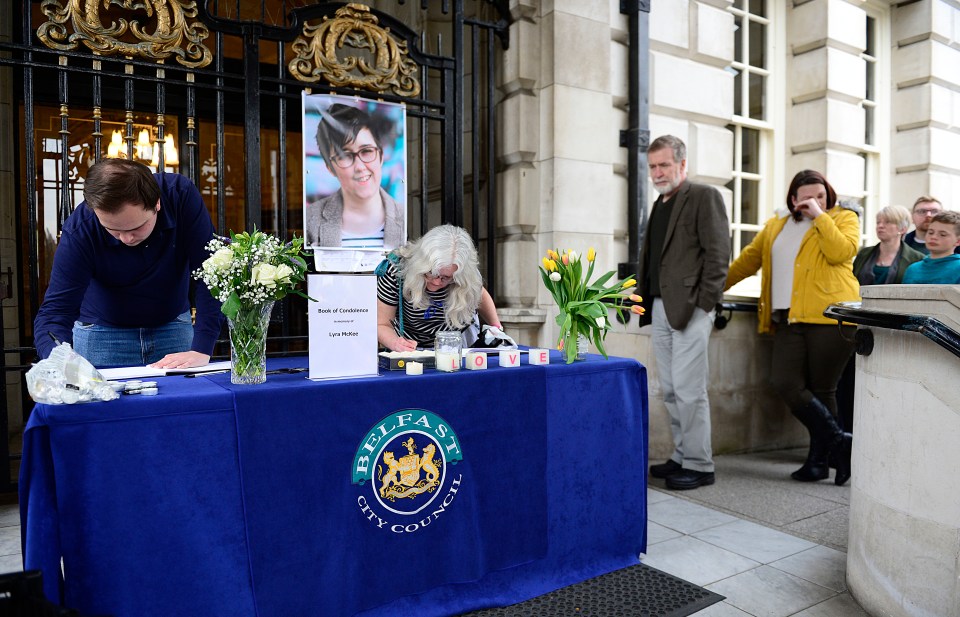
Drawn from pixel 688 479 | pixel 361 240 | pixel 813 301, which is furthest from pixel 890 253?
pixel 361 240

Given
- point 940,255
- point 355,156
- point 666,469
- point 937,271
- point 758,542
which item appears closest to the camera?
point 758,542

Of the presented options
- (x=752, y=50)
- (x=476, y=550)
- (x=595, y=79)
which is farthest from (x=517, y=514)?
(x=752, y=50)

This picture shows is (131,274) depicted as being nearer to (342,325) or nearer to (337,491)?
(342,325)

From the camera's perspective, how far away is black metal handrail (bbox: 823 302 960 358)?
2176mm

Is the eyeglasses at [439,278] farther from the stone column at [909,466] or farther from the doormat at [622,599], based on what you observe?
the stone column at [909,466]

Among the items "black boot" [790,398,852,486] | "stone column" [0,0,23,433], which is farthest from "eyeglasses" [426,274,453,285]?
"stone column" [0,0,23,433]

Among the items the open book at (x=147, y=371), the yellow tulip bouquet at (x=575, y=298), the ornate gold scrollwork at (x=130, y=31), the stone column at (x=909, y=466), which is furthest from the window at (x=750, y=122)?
the open book at (x=147, y=371)

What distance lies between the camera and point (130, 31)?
352cm

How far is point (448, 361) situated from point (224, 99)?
3392 mm

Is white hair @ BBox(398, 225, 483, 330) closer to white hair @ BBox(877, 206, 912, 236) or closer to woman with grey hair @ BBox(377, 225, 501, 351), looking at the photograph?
woman with grey hair @ BBox(377, 225, 501, 351)

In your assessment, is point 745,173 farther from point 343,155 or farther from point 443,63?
point 343,155

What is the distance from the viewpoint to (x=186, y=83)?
361 cm

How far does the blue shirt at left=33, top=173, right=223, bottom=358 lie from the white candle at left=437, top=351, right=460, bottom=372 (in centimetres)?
90

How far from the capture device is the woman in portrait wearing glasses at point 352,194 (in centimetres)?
412
